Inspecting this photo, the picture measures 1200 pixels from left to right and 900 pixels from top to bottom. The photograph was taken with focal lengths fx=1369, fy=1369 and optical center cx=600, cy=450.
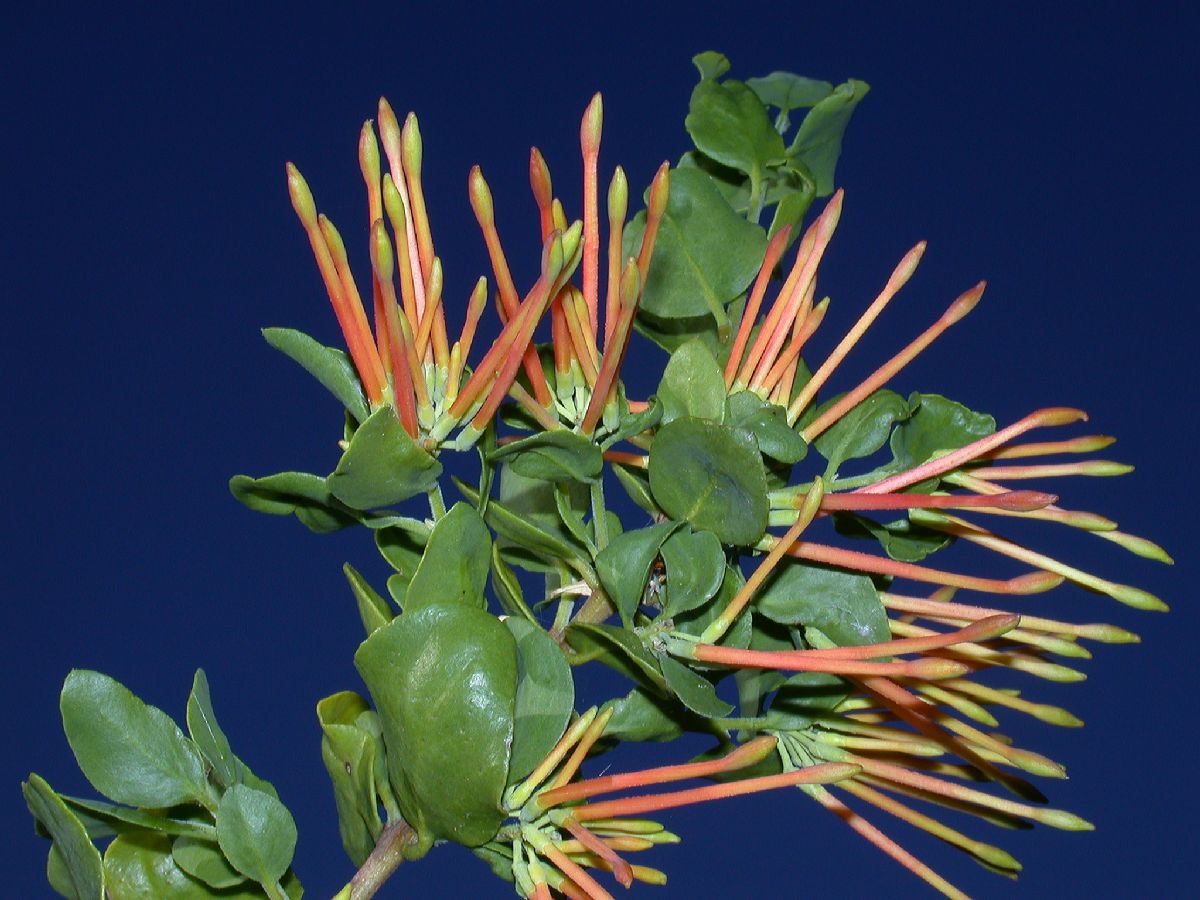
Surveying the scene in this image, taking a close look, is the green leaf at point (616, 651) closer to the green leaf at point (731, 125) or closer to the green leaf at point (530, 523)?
the green leaf at point (530, 523)

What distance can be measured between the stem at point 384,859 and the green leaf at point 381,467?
0.38 ft

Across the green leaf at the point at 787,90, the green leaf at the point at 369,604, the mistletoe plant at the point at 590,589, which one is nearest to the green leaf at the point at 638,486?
the mistletoe plant at the point at 590,589

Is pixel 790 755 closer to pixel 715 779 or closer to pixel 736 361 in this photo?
pixel 715 779

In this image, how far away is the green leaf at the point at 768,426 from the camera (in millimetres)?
477

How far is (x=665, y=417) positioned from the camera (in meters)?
0.50

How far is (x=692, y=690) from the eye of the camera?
1.45ft

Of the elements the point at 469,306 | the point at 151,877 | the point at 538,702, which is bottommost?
the point at 151,877

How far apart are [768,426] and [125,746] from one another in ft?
0.80

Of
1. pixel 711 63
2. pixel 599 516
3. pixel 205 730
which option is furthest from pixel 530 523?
pixel 711 63

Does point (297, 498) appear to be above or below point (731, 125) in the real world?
below

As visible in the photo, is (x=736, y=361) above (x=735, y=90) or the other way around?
Answer: the other way around

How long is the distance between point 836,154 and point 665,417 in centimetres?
20

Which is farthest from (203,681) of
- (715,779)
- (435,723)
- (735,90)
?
(735,90)

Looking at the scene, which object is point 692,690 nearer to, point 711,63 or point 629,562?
point 629,562
